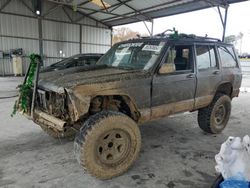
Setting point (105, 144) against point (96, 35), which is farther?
point (96, 35)

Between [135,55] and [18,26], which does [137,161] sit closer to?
[135,55]

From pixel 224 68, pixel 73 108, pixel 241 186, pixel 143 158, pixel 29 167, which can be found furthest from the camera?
pixel 224 68

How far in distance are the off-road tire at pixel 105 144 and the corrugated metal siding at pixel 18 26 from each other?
1594cm

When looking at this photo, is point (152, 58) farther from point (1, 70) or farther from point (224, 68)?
point (1, 70)

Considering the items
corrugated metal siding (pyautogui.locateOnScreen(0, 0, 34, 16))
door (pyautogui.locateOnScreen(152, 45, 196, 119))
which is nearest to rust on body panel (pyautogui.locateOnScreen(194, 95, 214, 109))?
door (pyautogui.locateOnScreen(152, 45, 196, 119))

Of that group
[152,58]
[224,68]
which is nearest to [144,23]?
[224,68]

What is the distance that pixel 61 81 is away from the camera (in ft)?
10.3

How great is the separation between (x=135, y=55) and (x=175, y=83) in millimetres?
832

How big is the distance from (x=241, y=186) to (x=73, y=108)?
6.41ft

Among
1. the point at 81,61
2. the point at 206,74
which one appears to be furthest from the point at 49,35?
the point at 206,74

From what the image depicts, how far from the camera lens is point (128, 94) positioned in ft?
10.7

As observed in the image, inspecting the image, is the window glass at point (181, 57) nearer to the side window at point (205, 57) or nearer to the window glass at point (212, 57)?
the side window at point (205, 57)

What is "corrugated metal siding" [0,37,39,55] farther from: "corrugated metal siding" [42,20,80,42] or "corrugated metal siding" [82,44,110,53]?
"corrugated metal siding" [82,44,110,53]

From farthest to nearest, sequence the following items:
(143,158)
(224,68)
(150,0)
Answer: (150,0)
(224,68)
(143,158)
